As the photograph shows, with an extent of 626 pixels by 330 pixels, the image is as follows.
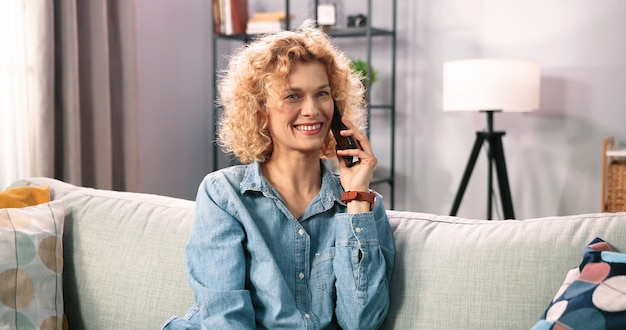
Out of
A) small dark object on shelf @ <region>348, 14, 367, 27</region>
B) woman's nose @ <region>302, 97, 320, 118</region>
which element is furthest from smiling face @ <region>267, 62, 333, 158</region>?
small dark object on shelf @ <region>348, 14, 367, 27</region>

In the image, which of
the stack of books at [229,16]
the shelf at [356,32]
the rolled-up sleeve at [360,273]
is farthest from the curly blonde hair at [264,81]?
the stack of books at [229,16]

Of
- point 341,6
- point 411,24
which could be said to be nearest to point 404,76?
point 411,24

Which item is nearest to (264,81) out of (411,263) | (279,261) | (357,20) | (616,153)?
(279,261)

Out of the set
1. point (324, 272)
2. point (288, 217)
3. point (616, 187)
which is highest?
point (288, 217)

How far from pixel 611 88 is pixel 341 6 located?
4.91 ft

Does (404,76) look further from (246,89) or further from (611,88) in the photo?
(246,89)

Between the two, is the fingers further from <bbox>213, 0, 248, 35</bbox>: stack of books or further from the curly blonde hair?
<bbox>213, 0, 248, 35</bbox>: stack of books

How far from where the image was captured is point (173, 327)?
4.62 feet

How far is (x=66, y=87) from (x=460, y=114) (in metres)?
2.05

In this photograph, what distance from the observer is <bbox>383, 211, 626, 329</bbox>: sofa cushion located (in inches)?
52.4

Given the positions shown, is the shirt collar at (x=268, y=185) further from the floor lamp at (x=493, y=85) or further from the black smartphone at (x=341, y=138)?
the floor lamp at (x=493, y=85)

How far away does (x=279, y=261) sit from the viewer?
142 cm

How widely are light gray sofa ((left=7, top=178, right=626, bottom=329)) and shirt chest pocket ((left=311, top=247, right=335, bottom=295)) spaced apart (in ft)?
0.42

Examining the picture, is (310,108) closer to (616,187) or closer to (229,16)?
(616,187)
